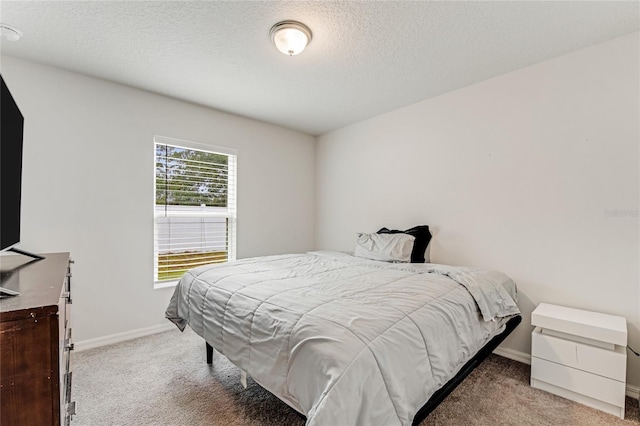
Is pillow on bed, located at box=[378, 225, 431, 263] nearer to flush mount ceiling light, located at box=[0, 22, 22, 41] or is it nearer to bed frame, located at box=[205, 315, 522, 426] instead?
bed frame, located at box=[205, 315, 522, 426]

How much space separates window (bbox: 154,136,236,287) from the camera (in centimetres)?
313

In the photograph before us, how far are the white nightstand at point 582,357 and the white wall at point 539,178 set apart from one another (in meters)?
0.34

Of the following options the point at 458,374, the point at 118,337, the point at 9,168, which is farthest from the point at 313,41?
the point at 118,337

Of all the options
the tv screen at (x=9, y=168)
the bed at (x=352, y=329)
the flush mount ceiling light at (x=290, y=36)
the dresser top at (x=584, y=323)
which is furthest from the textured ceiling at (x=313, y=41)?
the dresser top at (x=584, y=323)

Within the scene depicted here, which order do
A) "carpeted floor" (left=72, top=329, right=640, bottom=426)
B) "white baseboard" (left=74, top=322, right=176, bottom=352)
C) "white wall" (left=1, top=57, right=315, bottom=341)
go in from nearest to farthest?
"carpeted floor" (left=72, top=329, right=640, bottom=426) < "white wall" (left=1, top=57, right=315, bottom=341) < "white baseboard" (left=74, top=322, right=176, bottom=352)


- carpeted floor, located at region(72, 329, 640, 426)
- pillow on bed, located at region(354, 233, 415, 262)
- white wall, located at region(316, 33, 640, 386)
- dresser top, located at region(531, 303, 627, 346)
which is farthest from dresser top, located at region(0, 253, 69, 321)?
white wall, located at region(316, 33, 640, 386)

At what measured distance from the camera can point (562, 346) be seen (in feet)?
Answer: 6.40

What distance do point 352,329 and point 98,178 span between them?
109 inches

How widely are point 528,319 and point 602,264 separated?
69 cm

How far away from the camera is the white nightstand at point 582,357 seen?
1.77m

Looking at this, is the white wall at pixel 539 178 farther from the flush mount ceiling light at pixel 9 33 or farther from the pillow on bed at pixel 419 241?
the flush mount ceiling light at pixel 9 33

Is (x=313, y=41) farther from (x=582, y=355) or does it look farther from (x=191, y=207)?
(x=582, y=355)

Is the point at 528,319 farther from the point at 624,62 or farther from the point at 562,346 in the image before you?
the point at 624,62

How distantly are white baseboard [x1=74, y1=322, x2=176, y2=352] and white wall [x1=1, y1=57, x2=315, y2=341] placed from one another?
0.04 metres
